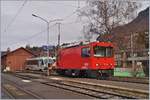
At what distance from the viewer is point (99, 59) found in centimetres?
3544

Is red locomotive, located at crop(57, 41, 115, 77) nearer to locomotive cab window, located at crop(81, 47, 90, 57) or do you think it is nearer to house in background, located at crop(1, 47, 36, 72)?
locomotive cab window, located at crop(81, 47, 90, 57)

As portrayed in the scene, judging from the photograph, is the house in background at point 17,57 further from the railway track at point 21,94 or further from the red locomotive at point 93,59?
the railway track at point 21,94

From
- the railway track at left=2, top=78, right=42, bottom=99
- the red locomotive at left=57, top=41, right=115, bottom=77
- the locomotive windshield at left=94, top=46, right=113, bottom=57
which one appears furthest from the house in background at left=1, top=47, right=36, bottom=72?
the railway track at left=2, top=78, right=42, bottom=99

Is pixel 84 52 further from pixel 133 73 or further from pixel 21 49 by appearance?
pixel 21 49

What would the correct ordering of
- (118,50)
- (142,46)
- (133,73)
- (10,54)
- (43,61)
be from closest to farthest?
(133,73) < (118,50) < (142,46) < (43,61) < (10,54)

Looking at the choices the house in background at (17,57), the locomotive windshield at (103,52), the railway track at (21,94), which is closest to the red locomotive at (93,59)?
the locomotive windshield at (103,52)

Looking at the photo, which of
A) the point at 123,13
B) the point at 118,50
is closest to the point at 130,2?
the point at 123,13

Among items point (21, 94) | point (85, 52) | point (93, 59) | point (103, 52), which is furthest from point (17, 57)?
point (21, 94)

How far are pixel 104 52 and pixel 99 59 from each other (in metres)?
0.95

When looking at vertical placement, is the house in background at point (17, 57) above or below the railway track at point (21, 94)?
above

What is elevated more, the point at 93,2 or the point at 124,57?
the point at 93,2

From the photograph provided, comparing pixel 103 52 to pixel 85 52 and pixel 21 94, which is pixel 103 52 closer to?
pixel 85 52

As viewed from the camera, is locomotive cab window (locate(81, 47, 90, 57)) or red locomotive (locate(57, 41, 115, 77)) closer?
red locomotive (locate(57, 41, 115, 77))

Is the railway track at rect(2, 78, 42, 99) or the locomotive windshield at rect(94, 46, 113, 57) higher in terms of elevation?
the locomotive windshield at rect(94, 46, 113, 57)
